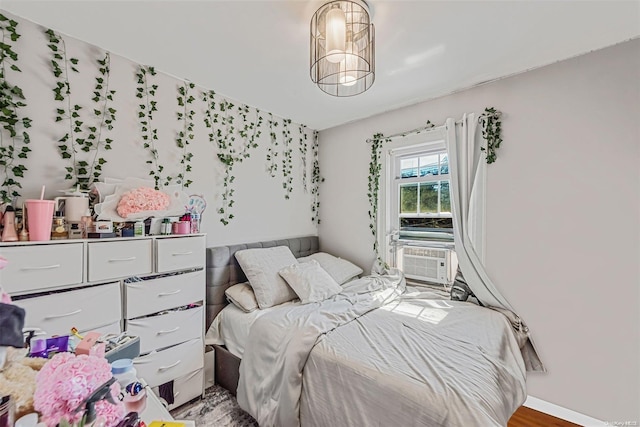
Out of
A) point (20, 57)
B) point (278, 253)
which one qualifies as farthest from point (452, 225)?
point (20, 57)

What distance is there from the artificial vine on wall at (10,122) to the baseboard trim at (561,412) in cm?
373

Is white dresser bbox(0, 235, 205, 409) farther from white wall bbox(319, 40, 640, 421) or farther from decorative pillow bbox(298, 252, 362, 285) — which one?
white wall bbox(319, 40, 640, 421)

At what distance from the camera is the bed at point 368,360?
122 cm

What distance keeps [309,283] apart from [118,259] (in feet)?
4.48

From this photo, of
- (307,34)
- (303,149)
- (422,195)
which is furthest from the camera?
(303,149)

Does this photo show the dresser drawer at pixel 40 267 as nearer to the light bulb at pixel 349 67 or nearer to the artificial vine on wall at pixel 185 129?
the artificial vine on wall at pixel 185 129

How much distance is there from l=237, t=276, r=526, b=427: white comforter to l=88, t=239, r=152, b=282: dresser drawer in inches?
33.3

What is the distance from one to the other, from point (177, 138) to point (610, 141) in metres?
3.16

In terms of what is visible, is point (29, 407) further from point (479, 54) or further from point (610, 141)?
point (610, 141)

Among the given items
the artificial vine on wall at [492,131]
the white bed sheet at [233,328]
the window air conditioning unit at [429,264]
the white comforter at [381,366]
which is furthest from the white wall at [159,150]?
the artificial vine on wall at [492,131]

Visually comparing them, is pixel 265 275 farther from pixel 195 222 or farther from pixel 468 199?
pixel 468 199

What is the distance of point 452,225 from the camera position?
256cm

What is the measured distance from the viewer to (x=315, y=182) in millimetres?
3545

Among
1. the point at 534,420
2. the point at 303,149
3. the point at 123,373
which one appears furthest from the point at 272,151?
the point at 534,420
